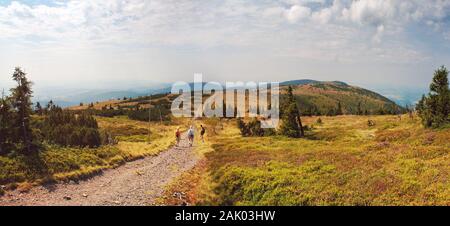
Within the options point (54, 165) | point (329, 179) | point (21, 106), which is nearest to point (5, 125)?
point (21, 106)

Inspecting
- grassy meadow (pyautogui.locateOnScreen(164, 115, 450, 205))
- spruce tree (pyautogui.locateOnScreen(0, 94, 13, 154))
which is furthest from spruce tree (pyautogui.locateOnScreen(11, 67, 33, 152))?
grassy meadow (pyautogui.locateOnScreen(164, 115, 450, 205))

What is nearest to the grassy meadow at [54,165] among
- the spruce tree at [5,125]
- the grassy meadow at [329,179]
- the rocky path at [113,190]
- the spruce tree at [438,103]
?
the rocky path at [113,190]

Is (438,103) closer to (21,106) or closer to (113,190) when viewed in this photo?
(113,190)

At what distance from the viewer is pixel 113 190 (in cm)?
2203

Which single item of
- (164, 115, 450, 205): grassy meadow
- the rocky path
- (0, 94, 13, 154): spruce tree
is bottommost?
the rocky path

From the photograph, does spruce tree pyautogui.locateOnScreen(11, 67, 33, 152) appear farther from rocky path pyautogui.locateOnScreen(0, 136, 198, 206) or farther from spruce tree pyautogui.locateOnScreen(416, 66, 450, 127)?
spruce tree pyautogui.locateOnScreen(416, 66, 450, 127)

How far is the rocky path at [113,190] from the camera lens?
19.0 metres

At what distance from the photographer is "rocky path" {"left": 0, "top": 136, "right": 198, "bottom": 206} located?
19.0 m

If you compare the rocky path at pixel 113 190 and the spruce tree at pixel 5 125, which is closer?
the rocky path at pixel 113 190

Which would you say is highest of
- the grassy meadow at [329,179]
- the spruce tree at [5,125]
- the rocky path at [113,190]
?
the spruce tree at [5,125]

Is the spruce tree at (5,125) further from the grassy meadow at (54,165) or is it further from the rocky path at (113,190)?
the rocky path at (113,190)
